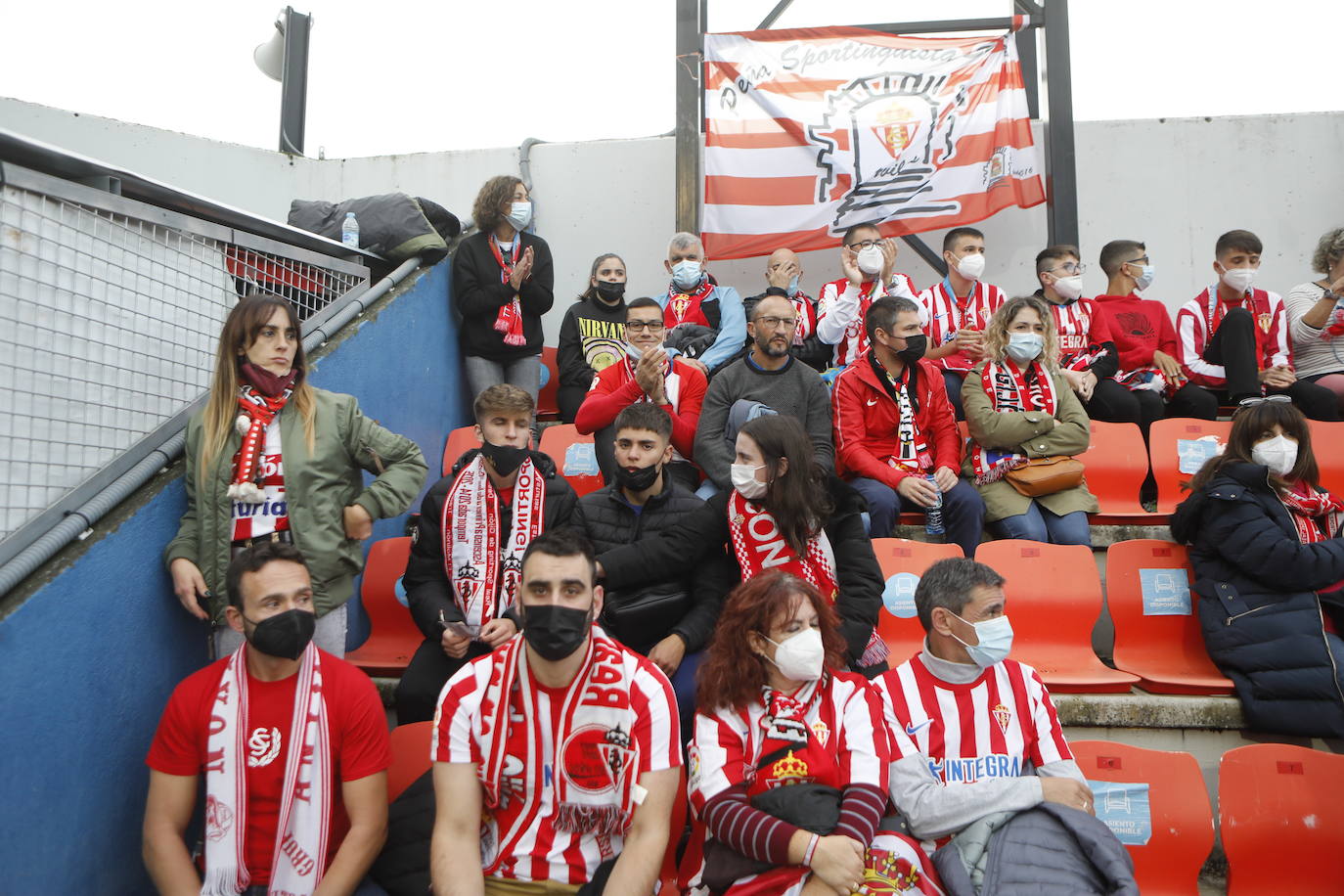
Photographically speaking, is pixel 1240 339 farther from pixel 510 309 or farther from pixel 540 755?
pixel 540 755

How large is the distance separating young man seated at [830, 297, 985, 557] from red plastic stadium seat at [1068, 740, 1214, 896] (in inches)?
55.6

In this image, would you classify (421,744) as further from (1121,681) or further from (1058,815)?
(1121,681)

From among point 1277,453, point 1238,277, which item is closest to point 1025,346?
point 1277,453

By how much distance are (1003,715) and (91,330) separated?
2.99 metres

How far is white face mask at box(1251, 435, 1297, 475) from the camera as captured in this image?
12.1 ft

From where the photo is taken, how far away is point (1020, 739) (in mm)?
2750

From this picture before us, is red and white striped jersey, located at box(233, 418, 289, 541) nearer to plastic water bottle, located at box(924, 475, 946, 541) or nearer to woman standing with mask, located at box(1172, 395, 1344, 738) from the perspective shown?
plastic water bottle, located at box(924, 475, 946, 541)

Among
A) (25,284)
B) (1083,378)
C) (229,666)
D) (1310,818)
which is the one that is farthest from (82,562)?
(1083,378)

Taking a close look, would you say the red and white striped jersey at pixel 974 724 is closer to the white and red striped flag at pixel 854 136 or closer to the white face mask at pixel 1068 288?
the white face mask at pixel 1068 288

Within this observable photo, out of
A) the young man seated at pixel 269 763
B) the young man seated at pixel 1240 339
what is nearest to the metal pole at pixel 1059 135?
the young man seated at pixel 1240 339

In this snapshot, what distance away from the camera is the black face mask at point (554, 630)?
7.98 feet

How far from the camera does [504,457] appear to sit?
11.6ft

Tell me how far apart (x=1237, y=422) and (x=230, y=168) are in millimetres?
6971

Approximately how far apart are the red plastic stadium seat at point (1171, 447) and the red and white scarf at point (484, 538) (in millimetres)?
3157
